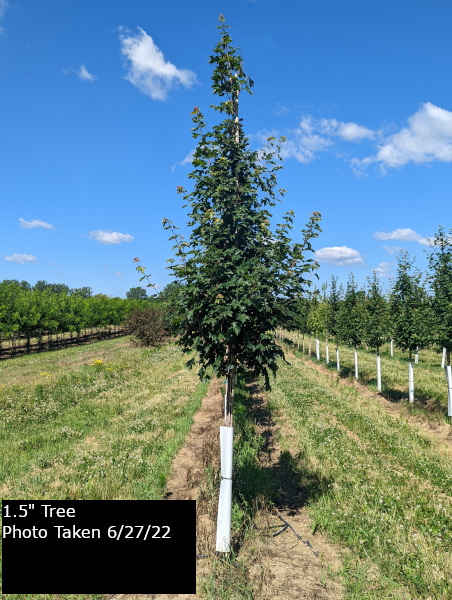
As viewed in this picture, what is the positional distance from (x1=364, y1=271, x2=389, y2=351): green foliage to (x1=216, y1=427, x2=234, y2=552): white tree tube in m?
19.6

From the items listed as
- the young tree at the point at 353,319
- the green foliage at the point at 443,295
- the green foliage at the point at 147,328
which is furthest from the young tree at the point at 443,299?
the green foliage at the point at 147,328

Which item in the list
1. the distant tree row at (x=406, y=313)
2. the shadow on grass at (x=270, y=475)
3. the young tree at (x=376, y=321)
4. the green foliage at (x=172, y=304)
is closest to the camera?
the green foliage at (x=172, y=304)

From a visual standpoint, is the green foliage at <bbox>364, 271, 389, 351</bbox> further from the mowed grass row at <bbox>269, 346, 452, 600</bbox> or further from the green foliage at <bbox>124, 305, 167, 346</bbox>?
the green foliage at <bbox>124, 305, 167, 346</bbox>

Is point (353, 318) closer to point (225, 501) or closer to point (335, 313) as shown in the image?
point (335, 313)

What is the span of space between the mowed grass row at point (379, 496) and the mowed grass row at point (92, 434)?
12.2 feet

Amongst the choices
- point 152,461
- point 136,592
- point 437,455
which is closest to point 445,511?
point 437,455

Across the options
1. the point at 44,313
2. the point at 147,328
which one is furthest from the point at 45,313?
the point at 147,328

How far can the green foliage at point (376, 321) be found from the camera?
23688 mm

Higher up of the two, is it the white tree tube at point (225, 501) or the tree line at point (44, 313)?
the tree line at point (44, 313)

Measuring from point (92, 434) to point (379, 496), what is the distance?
9.35 m

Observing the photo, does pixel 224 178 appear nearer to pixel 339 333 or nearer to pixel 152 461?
pixel 152 461

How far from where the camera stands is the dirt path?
4898 millimetres

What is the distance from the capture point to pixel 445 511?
22.2 feet

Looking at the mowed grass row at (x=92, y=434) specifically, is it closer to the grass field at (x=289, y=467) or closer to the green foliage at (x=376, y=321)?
the grass field at (x=289, y=467)
